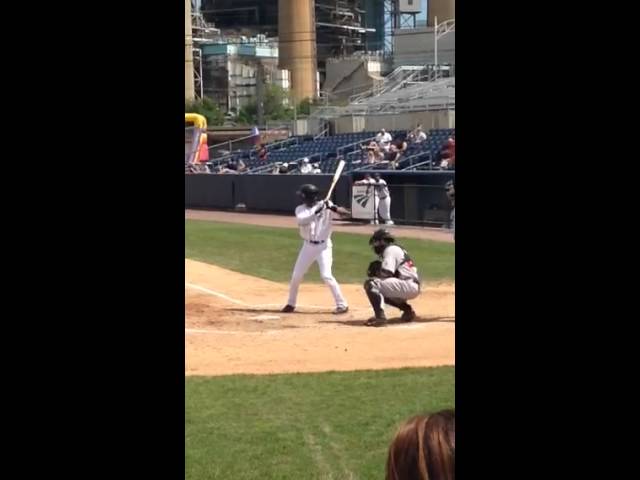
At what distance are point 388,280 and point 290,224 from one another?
41.9ft

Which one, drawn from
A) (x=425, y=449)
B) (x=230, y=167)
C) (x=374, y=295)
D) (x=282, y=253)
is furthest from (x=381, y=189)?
(x=425, y=449)

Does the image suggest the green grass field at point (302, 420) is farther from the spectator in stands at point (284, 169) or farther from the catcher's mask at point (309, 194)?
the spectator in stands at point (284, 169)

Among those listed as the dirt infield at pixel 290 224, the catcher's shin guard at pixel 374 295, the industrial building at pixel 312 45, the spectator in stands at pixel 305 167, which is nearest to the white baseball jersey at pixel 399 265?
the catcher's shin guard at pixel 374 295

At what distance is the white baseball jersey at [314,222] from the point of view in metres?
11.1

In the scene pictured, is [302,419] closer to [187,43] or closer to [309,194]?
[187,43]

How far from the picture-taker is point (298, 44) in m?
61.1

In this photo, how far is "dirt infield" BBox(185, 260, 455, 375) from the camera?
8492mm

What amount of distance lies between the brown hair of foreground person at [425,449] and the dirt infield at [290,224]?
17003mm

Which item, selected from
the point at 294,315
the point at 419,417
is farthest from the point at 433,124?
the point at 419,417

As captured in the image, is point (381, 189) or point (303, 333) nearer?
point (303, 333)

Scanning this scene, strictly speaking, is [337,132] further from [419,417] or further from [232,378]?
[419,417]

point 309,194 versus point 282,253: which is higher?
point 309,194
